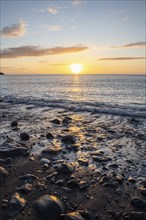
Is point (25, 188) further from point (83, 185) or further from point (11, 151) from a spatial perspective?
point (11, 151)

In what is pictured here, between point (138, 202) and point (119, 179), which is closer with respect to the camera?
point (138, 202)

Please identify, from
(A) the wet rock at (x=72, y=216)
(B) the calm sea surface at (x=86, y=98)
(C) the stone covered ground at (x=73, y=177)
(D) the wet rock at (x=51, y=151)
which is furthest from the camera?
(B) the calm sea surface at (x=86, y=98)

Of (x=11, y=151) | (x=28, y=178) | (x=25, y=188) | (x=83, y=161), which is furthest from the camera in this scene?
(x=11, y=151)

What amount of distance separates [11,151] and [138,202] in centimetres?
551

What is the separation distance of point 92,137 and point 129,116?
884cm

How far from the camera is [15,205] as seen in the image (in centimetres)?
572

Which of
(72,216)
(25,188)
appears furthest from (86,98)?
(72,216)

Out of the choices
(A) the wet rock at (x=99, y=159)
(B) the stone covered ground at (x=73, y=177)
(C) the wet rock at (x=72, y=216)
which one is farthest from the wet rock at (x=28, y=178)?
(A) the wet rock at (x=99, y=159)

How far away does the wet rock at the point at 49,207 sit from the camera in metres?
5.37

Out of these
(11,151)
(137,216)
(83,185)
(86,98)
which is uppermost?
(86,98)

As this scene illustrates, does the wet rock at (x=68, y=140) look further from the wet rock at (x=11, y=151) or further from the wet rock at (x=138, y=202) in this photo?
the wet rock at (x=138, y=202)

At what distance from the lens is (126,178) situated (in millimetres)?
7594

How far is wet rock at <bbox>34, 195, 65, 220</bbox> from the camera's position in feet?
17.6

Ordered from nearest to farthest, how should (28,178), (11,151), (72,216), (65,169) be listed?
(72,216), (28,178), (65,169), (11,151)
